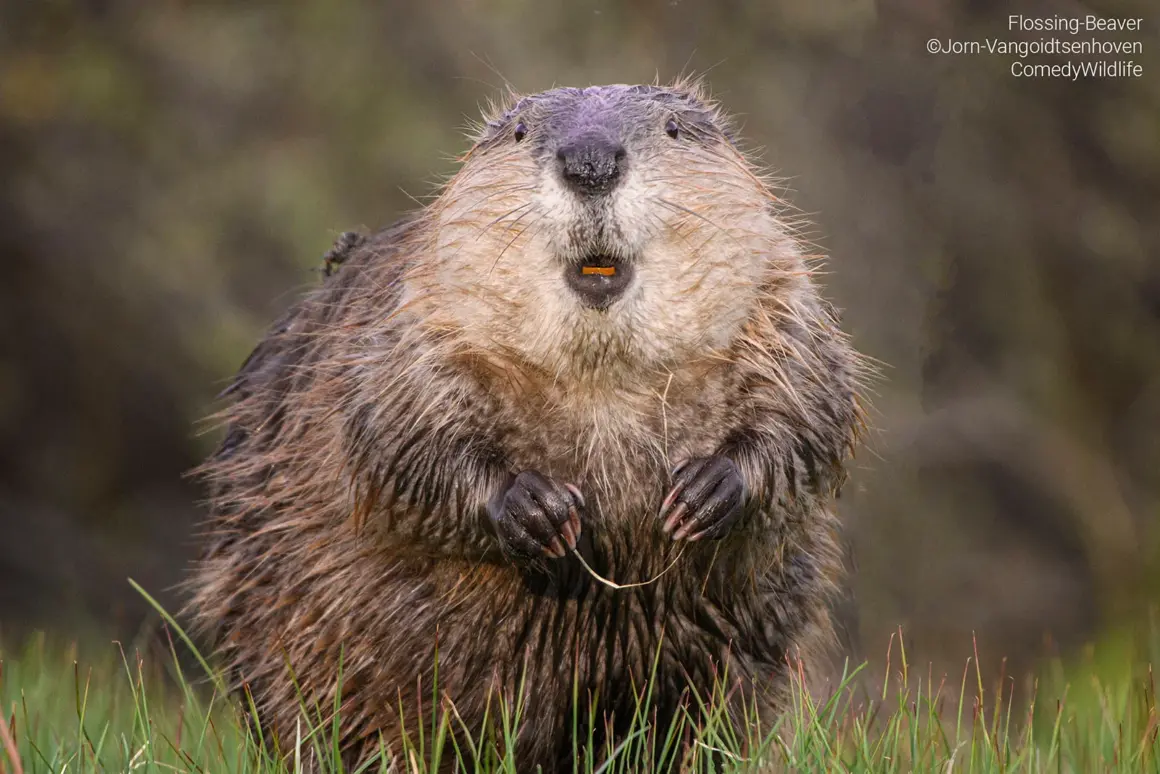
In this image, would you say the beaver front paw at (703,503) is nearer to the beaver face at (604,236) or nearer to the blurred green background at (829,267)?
the beaver face at (604,236)

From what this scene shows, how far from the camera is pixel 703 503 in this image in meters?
2.51

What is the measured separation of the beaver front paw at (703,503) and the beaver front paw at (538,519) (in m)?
0.16

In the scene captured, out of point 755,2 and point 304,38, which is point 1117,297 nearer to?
point 755,2

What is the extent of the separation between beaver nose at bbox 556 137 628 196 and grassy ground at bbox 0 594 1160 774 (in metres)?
0.80

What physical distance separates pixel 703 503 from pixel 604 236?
0.47 meters

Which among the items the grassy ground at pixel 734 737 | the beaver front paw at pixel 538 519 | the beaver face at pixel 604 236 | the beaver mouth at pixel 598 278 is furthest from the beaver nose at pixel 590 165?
the grassy ground at pixel 734 737

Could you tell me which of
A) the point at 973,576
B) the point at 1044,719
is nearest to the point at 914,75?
the point at 973,576

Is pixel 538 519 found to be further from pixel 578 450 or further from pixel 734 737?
pixel 734 737

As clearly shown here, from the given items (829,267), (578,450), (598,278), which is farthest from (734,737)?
(829,267)

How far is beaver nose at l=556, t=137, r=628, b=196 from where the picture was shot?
2.34m

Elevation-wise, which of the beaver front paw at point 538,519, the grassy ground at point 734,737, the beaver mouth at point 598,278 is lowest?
the grassy ground at point 734,737

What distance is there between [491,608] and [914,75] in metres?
3.97

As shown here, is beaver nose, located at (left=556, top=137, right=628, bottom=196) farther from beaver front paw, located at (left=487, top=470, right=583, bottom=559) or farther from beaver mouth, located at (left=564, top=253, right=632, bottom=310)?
beaver front paw, located at (left=487, top=470, right=583, bottom=559)

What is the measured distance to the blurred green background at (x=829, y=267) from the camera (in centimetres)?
602
